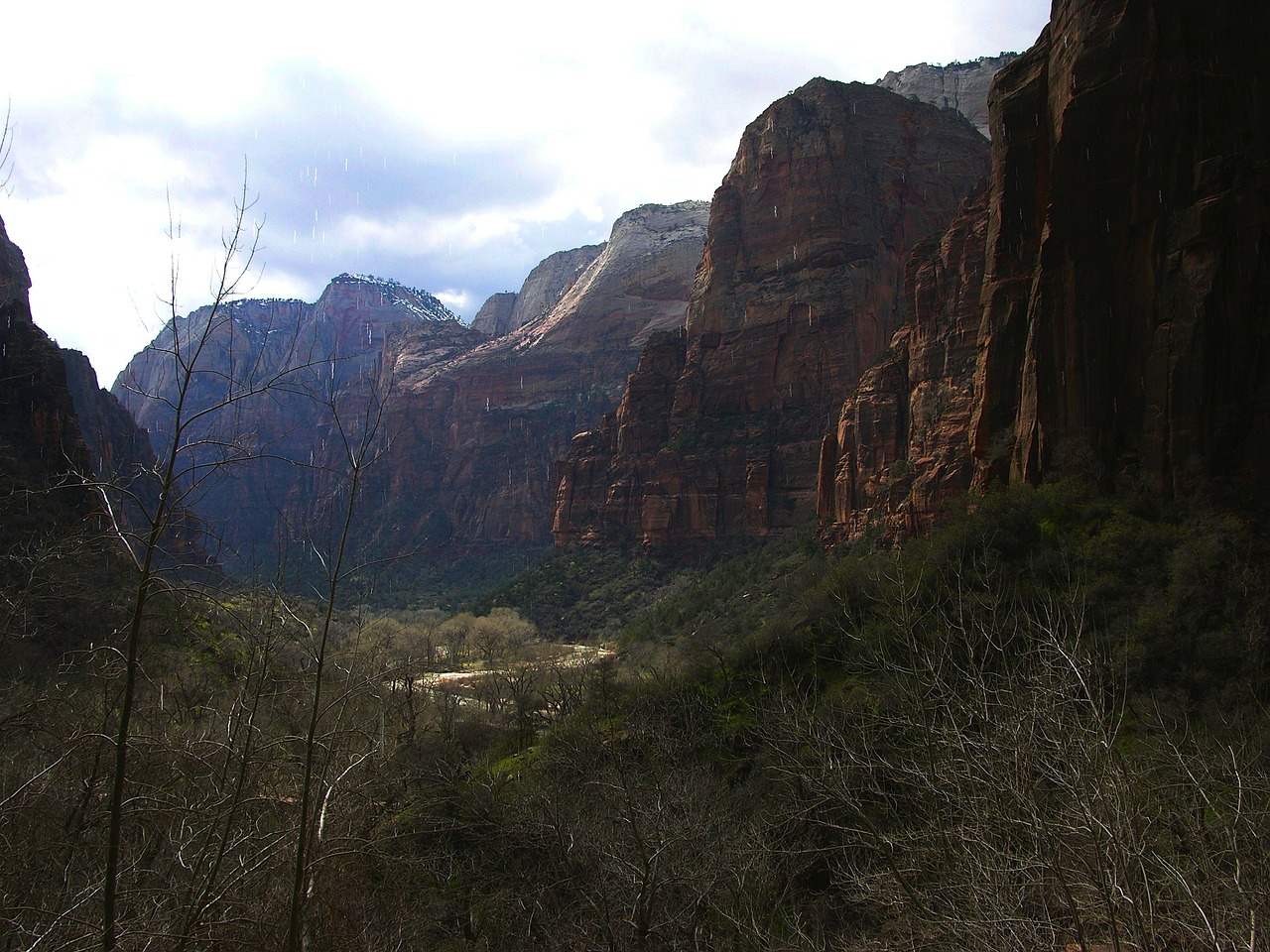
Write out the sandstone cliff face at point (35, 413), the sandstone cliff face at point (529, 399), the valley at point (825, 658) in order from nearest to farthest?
the valley at point (825, 658), the sandstone cliff face at point (35, 413), the sandstone cliff face at point (529, 399)

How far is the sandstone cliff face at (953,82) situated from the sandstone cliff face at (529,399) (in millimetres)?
33702

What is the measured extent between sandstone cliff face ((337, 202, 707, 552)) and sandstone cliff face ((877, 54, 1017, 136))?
1327 inches

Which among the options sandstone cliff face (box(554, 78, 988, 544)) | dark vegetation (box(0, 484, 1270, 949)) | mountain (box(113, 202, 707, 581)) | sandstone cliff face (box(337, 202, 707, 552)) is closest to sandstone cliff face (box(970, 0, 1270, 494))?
dark vegetation (box(0, 484, 1270, 949))

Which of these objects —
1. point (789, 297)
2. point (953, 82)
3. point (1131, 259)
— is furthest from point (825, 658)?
point (953, 82)

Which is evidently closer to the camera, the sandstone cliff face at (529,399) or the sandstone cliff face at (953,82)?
the sandstone cliff face at (953,82)

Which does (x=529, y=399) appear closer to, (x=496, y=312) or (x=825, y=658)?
(x=496, y=312)

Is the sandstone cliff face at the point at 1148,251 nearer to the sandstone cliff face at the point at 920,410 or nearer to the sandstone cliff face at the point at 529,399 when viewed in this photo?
the sandstone cliff face at the point at 920,410

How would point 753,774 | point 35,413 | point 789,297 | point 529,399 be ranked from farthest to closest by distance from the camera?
point 529,399, point 789,297, point 35,413, point 753,774

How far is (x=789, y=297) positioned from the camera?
65.2 meters

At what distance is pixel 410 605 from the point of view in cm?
8656

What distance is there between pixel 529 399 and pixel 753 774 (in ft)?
339

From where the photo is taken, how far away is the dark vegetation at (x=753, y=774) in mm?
5727

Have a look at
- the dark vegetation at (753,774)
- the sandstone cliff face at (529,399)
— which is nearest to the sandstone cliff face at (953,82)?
the sandstone cliff face at (529,399)

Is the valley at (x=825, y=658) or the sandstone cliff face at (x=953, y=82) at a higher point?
the sandstone cliff face at (x=953, y=82)
